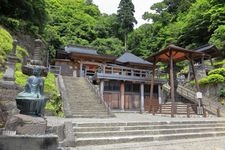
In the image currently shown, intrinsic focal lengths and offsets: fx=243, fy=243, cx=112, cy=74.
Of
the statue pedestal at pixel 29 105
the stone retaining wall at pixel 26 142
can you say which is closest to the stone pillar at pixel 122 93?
the statue pedestal at pixel 29 105

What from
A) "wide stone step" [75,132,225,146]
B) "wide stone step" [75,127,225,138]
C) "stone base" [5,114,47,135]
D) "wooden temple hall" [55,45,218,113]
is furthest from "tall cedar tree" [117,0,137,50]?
"stone base" [5,114,47,135]

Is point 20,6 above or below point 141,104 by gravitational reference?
above

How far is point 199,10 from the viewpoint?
36.7 meters

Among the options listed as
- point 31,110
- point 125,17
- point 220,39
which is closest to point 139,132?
point 31,110

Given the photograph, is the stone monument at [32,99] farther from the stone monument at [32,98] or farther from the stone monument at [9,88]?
the stone monument at [9,88]

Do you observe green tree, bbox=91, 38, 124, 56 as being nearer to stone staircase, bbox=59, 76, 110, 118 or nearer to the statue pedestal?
stone staircase, bbox=59, 76, 110, 118

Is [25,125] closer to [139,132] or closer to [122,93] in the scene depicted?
[139,132]

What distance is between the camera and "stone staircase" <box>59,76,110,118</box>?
1498 centimetres

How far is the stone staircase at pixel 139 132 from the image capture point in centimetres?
918

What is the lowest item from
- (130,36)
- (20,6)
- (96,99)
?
(96,99)

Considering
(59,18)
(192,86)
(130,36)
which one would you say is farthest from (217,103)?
(59,18)

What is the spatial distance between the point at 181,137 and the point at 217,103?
1197cm

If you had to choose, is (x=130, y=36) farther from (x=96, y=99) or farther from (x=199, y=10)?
(x=96, y=99)

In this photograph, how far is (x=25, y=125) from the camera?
495 cm
